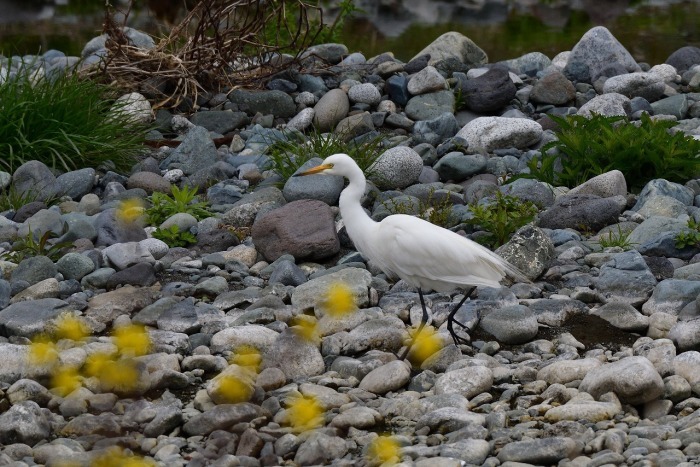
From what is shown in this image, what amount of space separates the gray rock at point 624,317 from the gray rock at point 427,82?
3.83 meters

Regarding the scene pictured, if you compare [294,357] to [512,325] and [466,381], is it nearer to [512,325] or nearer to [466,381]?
[466,381]

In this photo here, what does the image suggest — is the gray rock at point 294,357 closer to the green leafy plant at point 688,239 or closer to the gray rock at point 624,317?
the gray rock at point 624,317

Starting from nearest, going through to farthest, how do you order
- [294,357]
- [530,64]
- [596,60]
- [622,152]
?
1. [294,357]
2. [622,152]
3. [596,60]
4. [530,64]

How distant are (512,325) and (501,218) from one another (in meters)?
1.09

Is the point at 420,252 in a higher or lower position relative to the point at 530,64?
higher

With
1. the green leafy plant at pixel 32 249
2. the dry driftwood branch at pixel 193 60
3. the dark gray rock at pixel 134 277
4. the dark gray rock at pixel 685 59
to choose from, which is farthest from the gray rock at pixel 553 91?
the green leafy plant at pixel 32 249

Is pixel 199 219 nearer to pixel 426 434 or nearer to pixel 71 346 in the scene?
pixel 71 346

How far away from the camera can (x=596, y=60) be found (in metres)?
9.72

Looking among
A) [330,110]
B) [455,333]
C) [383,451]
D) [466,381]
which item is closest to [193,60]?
[330,110]

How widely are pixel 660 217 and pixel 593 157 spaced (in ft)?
3.05

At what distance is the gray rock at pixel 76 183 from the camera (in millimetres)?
7391

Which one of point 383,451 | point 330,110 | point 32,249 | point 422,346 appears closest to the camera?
point 383,451

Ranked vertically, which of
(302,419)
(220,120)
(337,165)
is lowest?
(220,120)

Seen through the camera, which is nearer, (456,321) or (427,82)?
(456,321)
